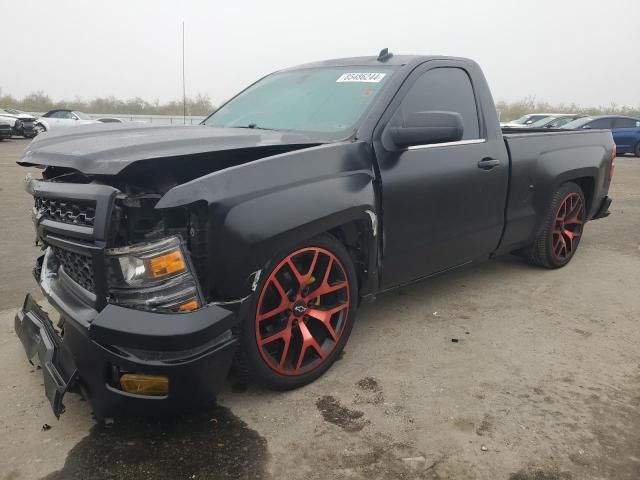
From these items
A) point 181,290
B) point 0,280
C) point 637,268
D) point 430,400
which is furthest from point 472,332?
point 0,280

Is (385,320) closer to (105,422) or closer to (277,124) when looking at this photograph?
(277,124)

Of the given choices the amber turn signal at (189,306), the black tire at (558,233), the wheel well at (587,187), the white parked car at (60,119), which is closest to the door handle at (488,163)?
the black tire at (558,233)

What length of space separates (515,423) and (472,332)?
106 cm

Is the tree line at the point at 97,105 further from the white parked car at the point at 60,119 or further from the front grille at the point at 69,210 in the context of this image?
the front grille at the point at 69,210

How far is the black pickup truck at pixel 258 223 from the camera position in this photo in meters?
2.18

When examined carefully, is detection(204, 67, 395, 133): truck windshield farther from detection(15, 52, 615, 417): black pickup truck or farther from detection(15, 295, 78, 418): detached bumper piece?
detection(15, 295, 78, 418): detached bumper piece

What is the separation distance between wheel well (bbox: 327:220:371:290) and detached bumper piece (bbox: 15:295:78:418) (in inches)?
54.8

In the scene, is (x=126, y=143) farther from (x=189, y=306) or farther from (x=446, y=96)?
(x=446, y=96)

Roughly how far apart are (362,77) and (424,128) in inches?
27.4

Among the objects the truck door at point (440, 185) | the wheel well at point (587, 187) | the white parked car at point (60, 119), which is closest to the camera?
the truck door at point (440, 185)

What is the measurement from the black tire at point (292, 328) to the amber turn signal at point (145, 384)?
40 cm

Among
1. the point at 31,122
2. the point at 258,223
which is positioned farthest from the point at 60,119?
the point at 258,223

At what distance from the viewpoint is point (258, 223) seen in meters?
2.33

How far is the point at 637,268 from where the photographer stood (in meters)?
4.98
